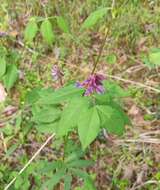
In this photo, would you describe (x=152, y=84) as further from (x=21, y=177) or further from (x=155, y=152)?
(x=21, y=177)

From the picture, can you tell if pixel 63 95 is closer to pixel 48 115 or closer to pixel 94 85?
pixel 94 85

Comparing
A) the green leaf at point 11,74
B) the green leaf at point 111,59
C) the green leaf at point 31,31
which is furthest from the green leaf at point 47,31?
the green leaf at point 111,59

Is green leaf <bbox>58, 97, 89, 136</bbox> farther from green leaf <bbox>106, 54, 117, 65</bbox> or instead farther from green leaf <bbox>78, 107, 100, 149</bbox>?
green leaf <bbox>106, 54, 117, 65</bbox>

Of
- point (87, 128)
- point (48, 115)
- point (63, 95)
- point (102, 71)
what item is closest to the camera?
point (87, 128)

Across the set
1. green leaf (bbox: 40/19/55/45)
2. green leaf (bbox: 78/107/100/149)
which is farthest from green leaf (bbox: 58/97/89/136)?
green leaf (bbox: 40/19/55/45)

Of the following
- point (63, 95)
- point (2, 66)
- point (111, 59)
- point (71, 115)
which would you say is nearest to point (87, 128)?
point (71, 115)

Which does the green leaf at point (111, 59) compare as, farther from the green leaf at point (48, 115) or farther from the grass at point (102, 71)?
the green leaf at point (48, 115)

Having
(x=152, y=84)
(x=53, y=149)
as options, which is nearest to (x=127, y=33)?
(x=152, y=84)
